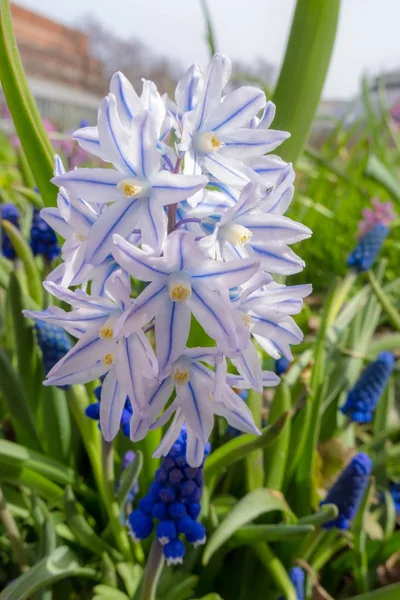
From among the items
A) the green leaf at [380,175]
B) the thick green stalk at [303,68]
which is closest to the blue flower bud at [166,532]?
the thick green stalk at [303,68]

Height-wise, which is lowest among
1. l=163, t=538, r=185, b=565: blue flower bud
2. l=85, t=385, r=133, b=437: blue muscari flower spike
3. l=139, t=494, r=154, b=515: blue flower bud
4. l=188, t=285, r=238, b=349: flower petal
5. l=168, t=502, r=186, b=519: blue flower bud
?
l=163, t=538, r=185, b=565: blue flower bud

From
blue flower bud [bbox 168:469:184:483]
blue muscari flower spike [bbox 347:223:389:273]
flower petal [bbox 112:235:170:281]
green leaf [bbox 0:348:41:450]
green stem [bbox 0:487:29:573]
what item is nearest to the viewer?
flower petal [bbox 112:235:170:281]

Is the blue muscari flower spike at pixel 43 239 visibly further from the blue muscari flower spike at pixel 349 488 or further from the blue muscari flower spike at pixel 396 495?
the blue muscari flower spike at pixel 396 495

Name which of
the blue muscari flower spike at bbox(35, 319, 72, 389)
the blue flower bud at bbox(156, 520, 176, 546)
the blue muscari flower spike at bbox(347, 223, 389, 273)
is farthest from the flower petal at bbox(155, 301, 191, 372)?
the blue muscari flower spike at bbox(347, 223, 389, 273)

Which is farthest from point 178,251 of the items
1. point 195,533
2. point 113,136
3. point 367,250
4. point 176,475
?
point 367,250

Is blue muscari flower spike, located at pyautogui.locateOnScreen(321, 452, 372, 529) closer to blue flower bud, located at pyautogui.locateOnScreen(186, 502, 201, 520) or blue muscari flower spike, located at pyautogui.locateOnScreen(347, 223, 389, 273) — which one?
blue flower bud, located at pyautogui.locateOnScreen(186, 502, 201, 520)

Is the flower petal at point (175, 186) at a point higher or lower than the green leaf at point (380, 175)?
lower
